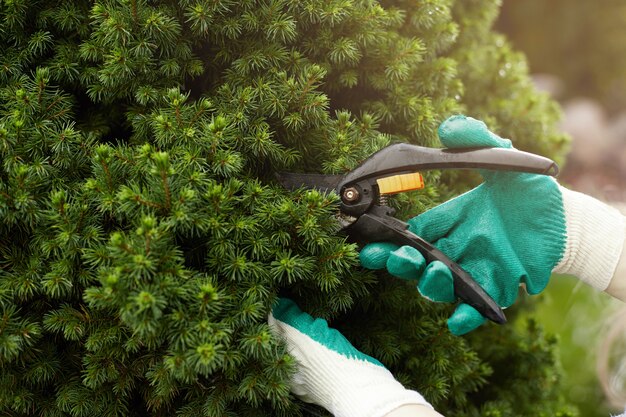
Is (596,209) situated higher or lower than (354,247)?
higher

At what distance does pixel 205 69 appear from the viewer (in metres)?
1.36

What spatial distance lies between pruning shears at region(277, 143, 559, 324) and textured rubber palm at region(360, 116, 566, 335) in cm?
8

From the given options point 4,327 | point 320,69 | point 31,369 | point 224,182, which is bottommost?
point 31,369

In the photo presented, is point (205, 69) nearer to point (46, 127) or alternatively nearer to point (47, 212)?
point (46, 127)

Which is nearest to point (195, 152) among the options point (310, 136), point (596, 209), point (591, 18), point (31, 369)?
point (310, 136)

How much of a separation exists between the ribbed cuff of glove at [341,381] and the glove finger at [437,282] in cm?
19

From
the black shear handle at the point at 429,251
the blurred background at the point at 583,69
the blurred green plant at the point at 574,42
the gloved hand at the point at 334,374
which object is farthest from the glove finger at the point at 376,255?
the blurred green plant at the point at 574,42

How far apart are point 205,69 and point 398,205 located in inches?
21.1

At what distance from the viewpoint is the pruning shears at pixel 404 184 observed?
1129 millimetres

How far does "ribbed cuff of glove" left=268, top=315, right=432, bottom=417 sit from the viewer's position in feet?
3.63

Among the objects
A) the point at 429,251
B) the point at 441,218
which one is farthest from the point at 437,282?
the point at 441,218

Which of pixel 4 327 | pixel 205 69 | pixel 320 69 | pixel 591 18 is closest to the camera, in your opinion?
pixel 4 327

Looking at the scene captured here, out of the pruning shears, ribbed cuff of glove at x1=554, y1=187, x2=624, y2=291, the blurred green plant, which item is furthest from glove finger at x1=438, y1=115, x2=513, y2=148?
the blurred green plant

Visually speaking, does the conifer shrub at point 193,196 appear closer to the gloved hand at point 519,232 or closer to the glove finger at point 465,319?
the gloved hand at point 519,232
